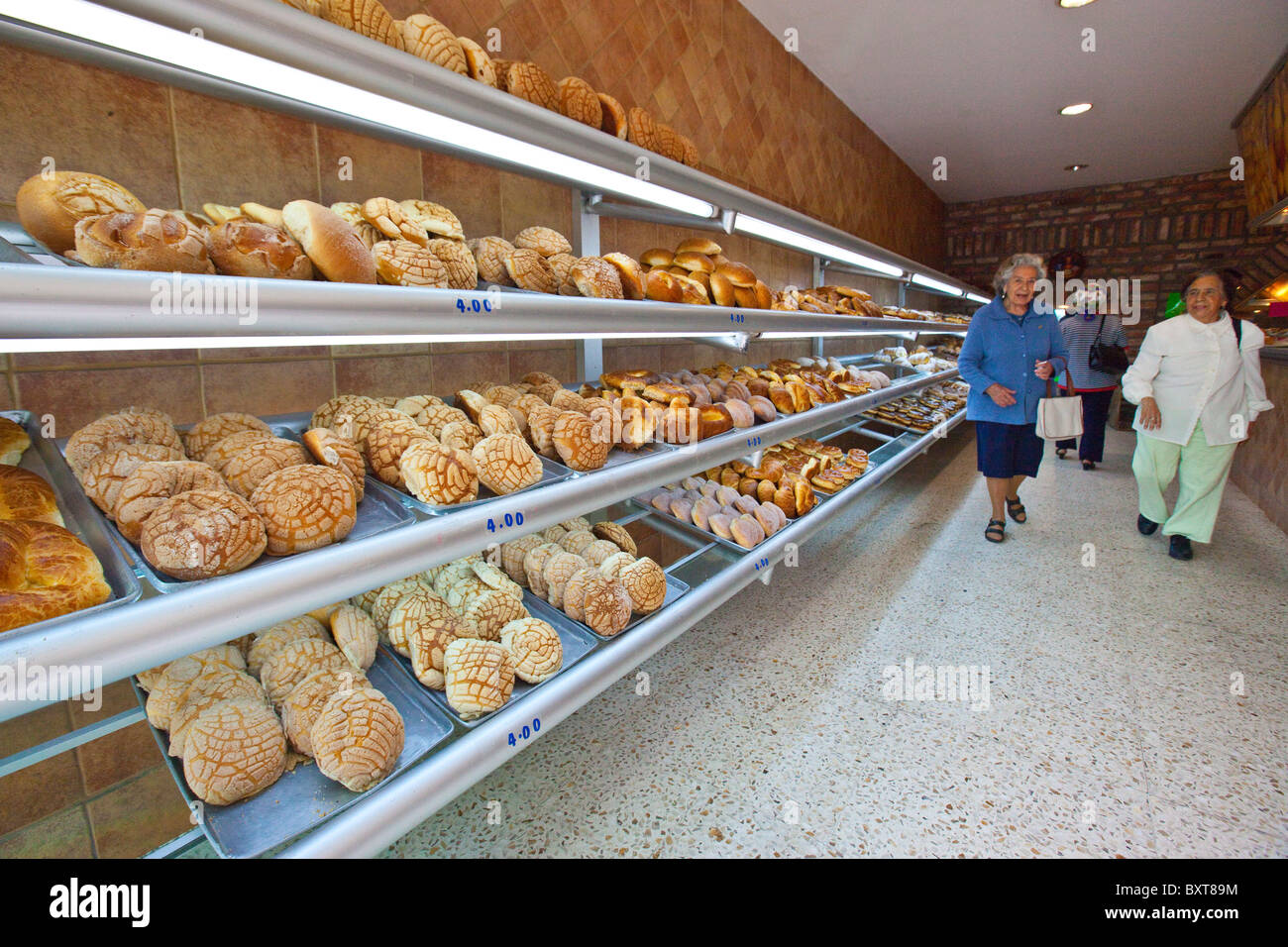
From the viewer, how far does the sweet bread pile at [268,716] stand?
0.89m

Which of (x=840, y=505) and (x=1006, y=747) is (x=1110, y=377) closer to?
(x=840, y=505)

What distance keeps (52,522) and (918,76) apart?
510 centimetres

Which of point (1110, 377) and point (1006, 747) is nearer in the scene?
point (1006, 747)

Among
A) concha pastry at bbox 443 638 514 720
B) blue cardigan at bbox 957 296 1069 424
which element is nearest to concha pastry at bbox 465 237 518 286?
concha pastry at bbox 443 638 514 720

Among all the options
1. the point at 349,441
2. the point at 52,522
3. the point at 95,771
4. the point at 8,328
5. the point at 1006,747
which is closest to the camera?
the point at 8,328

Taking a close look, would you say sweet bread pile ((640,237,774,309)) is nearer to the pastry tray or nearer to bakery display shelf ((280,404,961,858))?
bakery display shelf ((280,404,961,858))

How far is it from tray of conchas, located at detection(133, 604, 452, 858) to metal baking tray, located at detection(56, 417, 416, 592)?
210 mm

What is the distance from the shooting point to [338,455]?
1071 millimetres

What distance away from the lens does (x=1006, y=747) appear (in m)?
1.65

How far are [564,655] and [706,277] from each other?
1.36 meters

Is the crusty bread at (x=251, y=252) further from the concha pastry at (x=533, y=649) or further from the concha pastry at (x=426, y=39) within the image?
the concha pastry at (x=533, y=649)

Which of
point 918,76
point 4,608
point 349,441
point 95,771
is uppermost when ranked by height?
point 918,76

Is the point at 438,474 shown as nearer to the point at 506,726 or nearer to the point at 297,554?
the point at 297,554

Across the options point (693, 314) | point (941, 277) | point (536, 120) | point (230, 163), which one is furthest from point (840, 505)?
point (941, 277)
